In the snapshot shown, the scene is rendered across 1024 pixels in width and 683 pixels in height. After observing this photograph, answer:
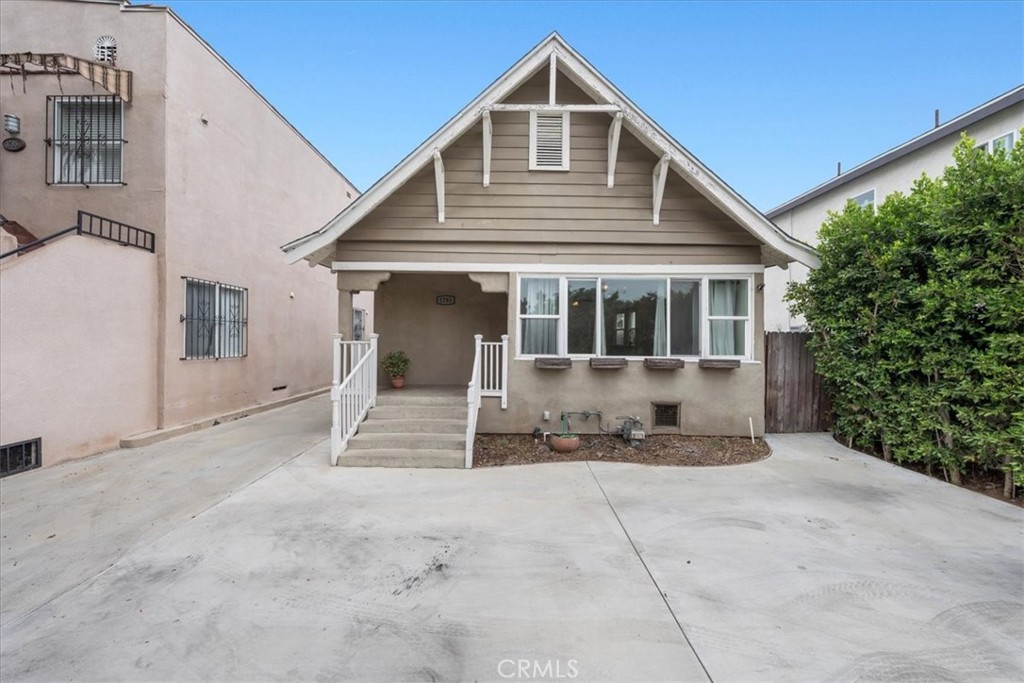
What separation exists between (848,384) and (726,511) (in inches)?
153

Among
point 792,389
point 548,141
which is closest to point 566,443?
point 792,389

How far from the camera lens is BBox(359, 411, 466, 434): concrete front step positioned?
6.32 m

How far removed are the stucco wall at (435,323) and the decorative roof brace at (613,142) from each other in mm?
3179

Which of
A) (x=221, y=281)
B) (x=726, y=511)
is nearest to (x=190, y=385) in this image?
(x=221, y=281)

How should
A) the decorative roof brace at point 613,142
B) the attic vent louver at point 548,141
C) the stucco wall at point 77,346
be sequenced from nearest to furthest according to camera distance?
1. the stucco wall at point 77,346
2. the decorative roof brace at point 613,142
3. the attic vent louver at point 548,141

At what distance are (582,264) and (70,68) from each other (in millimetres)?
8862

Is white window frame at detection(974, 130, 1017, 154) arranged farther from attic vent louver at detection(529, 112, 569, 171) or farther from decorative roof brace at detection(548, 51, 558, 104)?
decorative roof brace at detection(548, 51, 558, 104)

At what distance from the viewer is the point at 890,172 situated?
474 inches

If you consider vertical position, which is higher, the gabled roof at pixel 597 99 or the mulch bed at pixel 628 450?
the gabled roof at pixel 597 99

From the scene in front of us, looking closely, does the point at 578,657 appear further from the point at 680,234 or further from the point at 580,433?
the point at 680,234

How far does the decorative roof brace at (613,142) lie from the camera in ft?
21.6

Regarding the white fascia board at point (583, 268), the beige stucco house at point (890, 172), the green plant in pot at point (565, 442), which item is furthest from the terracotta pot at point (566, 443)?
the beige stucco house at point (890, 172)

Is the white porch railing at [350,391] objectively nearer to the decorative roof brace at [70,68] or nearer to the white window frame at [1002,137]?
the decorative roof brace at [70,68]

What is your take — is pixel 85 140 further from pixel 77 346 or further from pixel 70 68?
pixel 77 346
